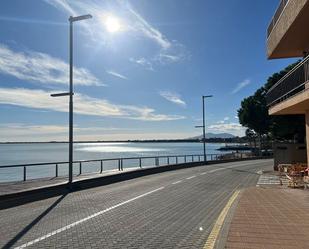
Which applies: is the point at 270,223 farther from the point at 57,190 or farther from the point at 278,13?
the point at 278,13

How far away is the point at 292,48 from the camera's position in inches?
722

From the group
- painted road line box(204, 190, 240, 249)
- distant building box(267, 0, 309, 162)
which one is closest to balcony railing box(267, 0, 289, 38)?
distant building box(267, 0, 309, 162)

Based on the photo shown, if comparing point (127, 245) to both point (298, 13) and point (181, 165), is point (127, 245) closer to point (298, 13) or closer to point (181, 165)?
point (298, 13)

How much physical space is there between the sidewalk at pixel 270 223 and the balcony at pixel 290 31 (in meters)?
6.29

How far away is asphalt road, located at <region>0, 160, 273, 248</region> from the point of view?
25.2 feet

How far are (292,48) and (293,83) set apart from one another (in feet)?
10.6

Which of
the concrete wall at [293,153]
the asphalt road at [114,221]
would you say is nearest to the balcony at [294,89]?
the asphalt road at [114,221]

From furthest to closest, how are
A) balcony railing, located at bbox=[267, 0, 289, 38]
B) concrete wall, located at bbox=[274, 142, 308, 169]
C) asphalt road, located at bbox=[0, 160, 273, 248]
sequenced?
1. concrete wall, located at bbox=[274, 142, 308, 169]
2. balcony railing, located at bbox=[267, 0, 289, 38]
3. asphalt road, located at bbox=[0, 160, 273, 248]

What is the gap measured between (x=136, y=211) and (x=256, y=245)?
5042 millimetres

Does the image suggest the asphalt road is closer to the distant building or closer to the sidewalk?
the sidewalk

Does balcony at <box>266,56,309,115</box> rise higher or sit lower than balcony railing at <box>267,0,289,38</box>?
lower

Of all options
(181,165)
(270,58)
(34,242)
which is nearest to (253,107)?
(181,165)

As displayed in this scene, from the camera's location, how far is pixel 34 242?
24.9ft

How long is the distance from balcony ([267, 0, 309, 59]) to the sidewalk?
20.6 ft
